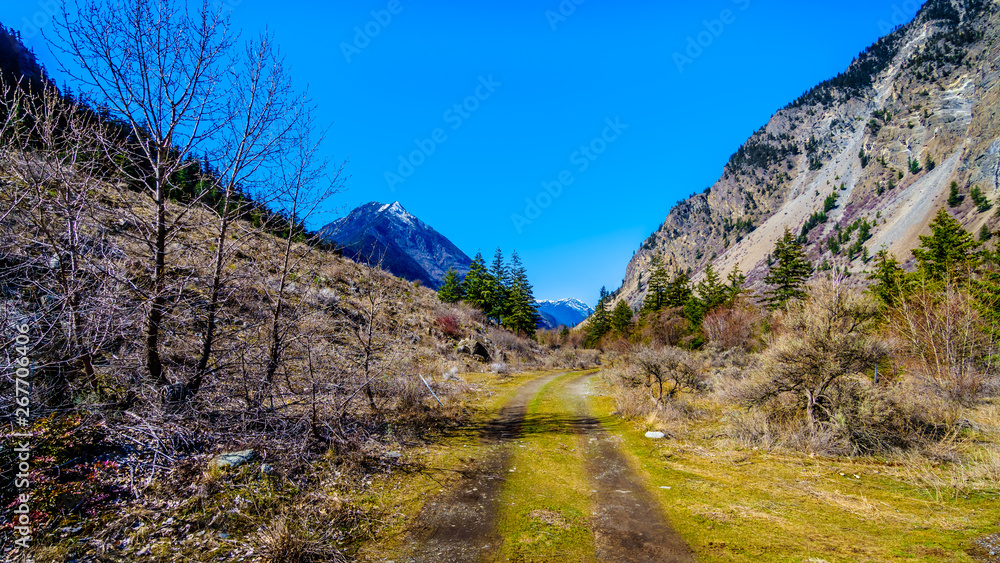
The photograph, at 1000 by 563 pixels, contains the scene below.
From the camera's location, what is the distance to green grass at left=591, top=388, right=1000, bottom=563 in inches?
174

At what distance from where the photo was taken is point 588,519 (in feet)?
17.9

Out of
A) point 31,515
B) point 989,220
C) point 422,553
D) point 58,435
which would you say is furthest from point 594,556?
point 989,220

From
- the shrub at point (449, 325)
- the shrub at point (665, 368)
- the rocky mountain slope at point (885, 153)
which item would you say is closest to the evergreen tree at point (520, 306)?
the shrub at point (449, 325)

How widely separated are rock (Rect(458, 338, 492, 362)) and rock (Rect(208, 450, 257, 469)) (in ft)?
65.3

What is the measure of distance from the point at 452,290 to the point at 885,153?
180218 millimetres

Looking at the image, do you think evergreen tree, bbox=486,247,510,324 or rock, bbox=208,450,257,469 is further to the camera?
evergreen tree, bbox=486,247,510,324

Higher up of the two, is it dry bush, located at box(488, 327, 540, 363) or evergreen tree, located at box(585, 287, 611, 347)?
evergreen tree, located at box(585, 287, 611, 347)

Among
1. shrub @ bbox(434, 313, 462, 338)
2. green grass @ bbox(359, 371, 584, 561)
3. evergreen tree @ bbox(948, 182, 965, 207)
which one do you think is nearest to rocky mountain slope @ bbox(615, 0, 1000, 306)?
evergreen tree @ bbox(948, 182, 965, 207)

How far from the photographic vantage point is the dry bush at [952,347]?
39.1 feet

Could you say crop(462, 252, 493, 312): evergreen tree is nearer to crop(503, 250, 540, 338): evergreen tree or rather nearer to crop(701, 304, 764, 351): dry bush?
crop(503, 250, 540, 338): evergreen tree

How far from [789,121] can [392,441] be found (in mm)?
265678

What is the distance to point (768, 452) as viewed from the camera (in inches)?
313

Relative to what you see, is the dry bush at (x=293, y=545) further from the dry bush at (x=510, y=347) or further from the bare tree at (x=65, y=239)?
the dry bush at (x=510, y=347)

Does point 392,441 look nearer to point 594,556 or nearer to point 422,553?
point 422,553
